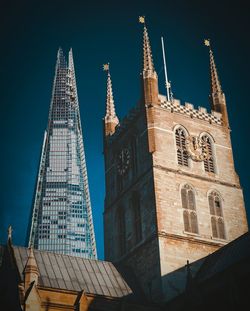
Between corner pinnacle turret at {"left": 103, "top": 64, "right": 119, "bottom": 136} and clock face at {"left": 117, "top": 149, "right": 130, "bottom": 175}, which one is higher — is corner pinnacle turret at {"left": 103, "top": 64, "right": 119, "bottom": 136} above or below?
above

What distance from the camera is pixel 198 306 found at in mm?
35156

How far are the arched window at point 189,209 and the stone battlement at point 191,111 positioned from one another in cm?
781

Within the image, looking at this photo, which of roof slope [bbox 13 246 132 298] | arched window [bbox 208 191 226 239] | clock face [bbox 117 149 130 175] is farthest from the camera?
clock face [bbox 117 149 130 175]

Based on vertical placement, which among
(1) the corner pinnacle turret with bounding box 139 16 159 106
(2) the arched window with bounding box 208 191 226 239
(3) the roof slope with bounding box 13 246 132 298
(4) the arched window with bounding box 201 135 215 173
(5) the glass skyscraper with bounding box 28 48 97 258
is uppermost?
(5) the glass skyscraper with bounding box 28 48 97 258

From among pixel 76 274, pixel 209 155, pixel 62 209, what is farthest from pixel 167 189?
pixel 62 209

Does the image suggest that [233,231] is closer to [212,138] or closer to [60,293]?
[212,138]

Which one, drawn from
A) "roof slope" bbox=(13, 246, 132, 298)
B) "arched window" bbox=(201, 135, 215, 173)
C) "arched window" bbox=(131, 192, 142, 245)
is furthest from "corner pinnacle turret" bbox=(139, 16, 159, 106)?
"roof slope" bbox=(13, 246, 132, 298)

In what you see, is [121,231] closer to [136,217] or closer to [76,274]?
[136,217]

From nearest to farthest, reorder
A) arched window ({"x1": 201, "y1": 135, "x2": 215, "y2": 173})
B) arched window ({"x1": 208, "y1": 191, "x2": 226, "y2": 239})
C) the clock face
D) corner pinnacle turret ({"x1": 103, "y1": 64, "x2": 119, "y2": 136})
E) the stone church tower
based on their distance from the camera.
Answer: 1. the stone church tower
2. arched window ({"x1": 208, "y1": 191, "x2": 226, "y2": 239})
3. arched window ({"x1": 201, "y1": 135, "x2": 215, "y2": 173})
4. the clock face
5. corner pinnacle turret ({"x1": 103, "y1": 64, "x2": 119, "y2": 136})

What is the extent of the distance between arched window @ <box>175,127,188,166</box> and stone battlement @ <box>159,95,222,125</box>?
6.99 feet

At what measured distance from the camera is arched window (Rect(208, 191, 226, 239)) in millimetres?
45781

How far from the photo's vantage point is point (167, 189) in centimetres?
4512

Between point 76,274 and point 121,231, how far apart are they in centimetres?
809

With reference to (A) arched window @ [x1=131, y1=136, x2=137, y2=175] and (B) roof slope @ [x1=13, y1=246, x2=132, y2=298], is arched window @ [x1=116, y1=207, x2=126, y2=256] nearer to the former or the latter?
(B) roof slope @ [x1=13, y1=246, x2=132, y2=298]
